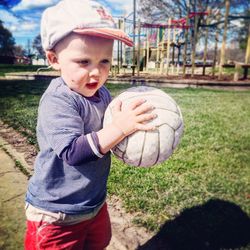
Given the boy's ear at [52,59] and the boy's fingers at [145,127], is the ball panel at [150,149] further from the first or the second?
the boy's ear at [52,59]

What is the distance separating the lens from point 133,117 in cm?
166

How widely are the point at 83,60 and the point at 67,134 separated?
0.41m

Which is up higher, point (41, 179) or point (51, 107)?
point (51, 107)

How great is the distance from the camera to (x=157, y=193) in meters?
3.23

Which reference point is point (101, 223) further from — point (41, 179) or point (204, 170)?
point (204, 170)

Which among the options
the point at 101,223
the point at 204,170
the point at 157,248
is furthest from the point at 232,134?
the point at 101,223

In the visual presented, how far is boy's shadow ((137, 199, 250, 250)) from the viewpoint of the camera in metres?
2.47

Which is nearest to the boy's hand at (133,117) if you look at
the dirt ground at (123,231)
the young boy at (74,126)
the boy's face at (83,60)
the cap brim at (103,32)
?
the young boy at (74,126)

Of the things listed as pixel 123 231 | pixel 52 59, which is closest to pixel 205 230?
pixel 123 231

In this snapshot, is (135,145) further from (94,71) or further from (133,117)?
(94,71)

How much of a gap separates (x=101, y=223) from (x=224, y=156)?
8.98ft

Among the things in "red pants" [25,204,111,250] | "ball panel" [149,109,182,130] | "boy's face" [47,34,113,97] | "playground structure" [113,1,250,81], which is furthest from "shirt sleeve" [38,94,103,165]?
"playground structure" [113,1,250,81]

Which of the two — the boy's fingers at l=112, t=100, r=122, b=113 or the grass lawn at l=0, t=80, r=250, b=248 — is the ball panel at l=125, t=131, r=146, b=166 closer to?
the boy's fingers at l=112, t=100, r=122, b=113

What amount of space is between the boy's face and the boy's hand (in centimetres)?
23
